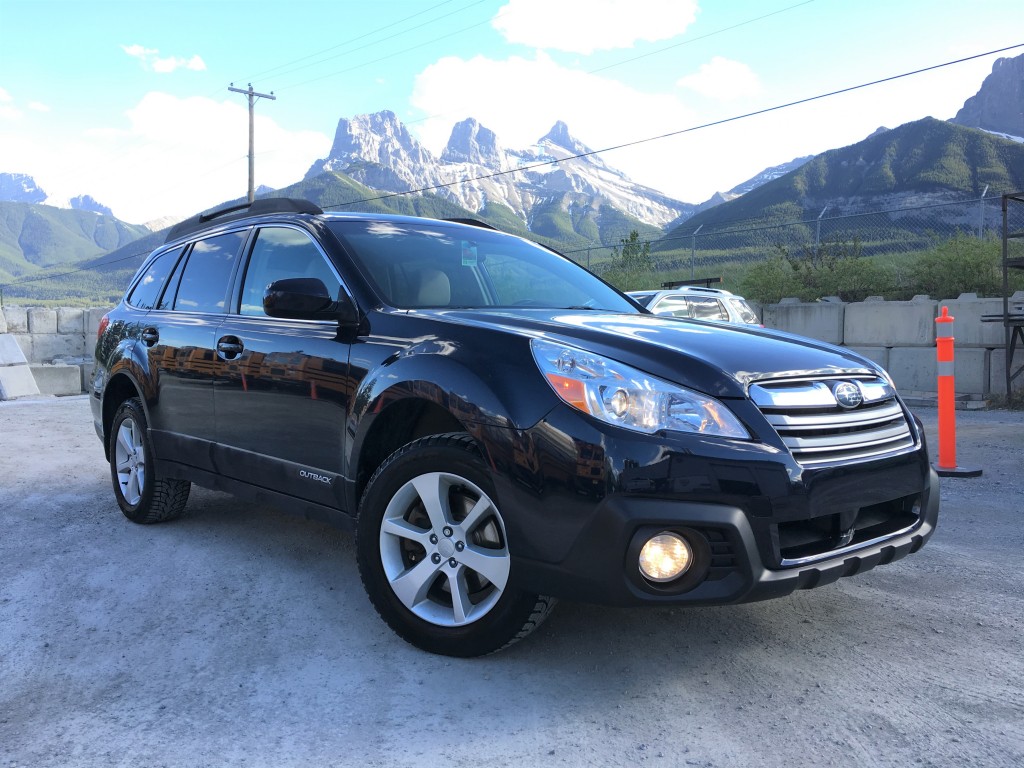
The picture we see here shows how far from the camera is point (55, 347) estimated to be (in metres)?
19.7

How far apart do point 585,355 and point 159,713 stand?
1754 millimetres

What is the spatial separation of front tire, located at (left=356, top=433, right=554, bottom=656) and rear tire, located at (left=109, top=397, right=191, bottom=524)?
2164 mm

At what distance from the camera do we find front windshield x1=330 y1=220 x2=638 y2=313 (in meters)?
3.67

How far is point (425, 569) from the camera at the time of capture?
9.78 ft

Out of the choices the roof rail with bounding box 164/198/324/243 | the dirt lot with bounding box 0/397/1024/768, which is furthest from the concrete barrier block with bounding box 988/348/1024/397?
the roof rail with bounding box 164/198/324/243

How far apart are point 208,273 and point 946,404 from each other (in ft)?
17.7

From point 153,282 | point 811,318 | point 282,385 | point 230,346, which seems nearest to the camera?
point 282,385

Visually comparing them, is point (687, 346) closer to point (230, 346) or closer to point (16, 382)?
point (230, 346)

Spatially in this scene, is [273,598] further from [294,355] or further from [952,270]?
[952,270]

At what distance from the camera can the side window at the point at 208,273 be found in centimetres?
438

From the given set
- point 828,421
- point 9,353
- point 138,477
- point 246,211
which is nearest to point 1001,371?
point 828,421

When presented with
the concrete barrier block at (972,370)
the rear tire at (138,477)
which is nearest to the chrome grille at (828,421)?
the rear tire at (138,477)

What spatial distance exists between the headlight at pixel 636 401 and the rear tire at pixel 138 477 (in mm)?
3026

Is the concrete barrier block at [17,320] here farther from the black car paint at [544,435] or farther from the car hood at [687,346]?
the car hood at [687,346]
